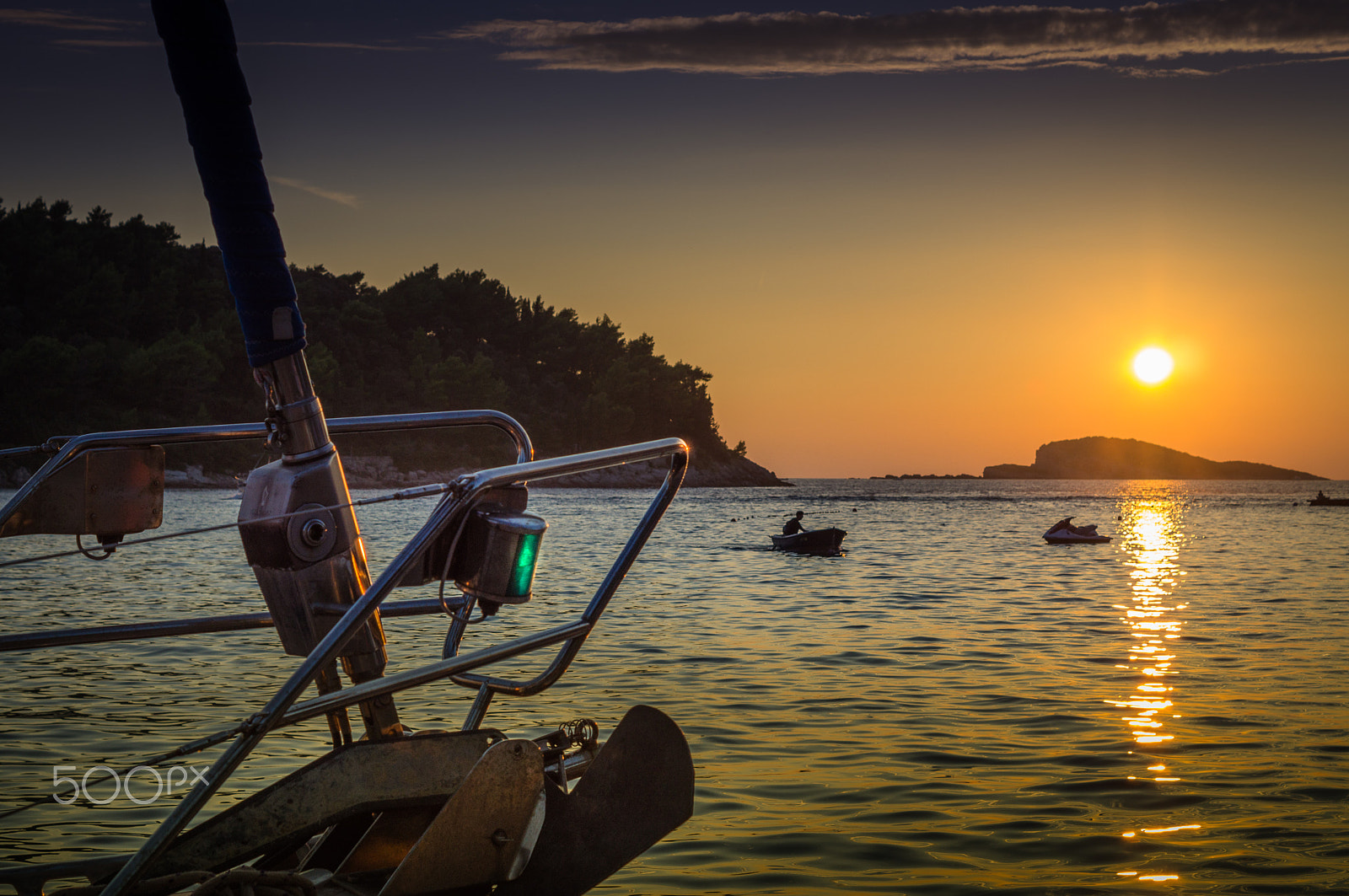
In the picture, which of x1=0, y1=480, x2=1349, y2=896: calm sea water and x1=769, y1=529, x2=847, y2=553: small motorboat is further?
x1=769, y1=529, x2=847, y2=553: small motorboat

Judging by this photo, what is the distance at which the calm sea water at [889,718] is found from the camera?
5836 mm

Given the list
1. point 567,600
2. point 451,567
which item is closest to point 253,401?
point 567,600

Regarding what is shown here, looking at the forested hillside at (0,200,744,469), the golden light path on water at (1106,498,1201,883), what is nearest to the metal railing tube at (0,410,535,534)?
the golden light path on water at (1106,498,1201,883)

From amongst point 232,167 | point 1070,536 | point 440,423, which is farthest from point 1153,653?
point 1070,536

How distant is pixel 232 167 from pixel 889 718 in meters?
7.36

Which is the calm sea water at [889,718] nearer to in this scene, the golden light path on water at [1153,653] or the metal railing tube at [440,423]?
the golden light path on water at [1153,653]

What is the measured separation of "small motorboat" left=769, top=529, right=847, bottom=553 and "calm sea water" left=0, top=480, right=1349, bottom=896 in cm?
1106

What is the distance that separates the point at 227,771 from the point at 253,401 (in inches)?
4519

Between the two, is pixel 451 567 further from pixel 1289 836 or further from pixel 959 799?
pixel 1289 836

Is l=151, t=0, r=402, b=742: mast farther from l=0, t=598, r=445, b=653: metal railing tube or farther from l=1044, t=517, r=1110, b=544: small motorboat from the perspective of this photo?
l=1044, t=517, r=1110, b=544: small motorboat

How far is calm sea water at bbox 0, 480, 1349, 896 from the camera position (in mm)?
5836

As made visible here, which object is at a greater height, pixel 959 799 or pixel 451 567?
pixel 451 567

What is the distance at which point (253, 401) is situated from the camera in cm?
11006

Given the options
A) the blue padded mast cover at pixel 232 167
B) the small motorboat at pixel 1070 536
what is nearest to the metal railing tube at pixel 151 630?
the blue padded mast cover at pixel 232 167
